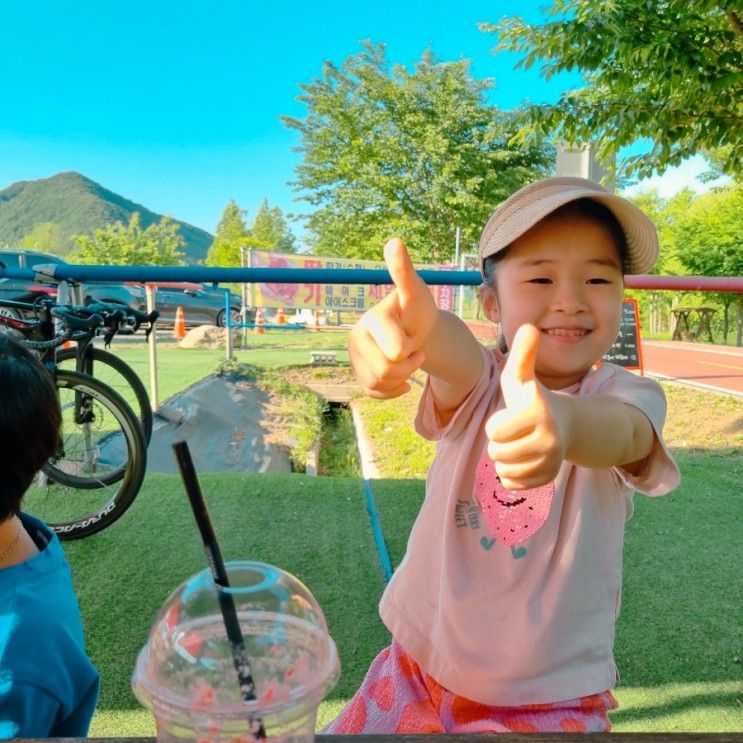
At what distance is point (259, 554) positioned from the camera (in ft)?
8.78

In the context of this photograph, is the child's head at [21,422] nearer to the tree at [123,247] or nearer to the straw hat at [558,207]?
the straw hat at [558,207]

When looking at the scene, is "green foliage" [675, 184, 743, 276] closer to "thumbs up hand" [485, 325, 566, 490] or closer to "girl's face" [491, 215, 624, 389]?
"girl's face" [491, 215, 624, 389]

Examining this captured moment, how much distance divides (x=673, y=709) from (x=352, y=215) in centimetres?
2368

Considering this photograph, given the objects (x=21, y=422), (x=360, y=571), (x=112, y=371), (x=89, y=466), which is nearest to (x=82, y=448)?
(x=89, y=466)

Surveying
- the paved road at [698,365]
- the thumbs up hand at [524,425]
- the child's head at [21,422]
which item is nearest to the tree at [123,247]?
the paved road at [698,365]

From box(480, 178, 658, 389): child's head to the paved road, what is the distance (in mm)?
6644

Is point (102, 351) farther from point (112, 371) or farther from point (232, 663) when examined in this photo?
point (232, 663)

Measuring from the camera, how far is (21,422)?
3.58ft

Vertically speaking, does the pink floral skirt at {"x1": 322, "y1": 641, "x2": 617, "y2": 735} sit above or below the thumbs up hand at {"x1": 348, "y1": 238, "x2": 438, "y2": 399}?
below

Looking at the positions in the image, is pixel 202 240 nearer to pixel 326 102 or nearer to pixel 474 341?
pixel 326 102

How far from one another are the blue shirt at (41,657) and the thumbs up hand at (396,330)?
61 cm

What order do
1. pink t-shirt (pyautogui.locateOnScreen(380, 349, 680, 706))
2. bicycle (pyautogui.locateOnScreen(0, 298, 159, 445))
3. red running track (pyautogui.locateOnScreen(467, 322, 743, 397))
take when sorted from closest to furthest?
pink t-shirt (pyautogui.locateOnScreen(380, 349, 680, 706)), bicycle (pyautogui.locateOnScreen(0, 298, 159, 445)), red running track (pyautogui.locateOnScreen(467, 322, 743, 397))

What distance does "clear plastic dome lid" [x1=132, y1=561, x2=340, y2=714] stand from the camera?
0.51 metres

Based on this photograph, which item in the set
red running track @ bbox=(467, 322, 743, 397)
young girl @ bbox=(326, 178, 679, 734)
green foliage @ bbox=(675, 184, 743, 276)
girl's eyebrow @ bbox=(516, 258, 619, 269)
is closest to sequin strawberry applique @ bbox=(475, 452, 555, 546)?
young girl @ bbox=(326, 178, 679, 734)
